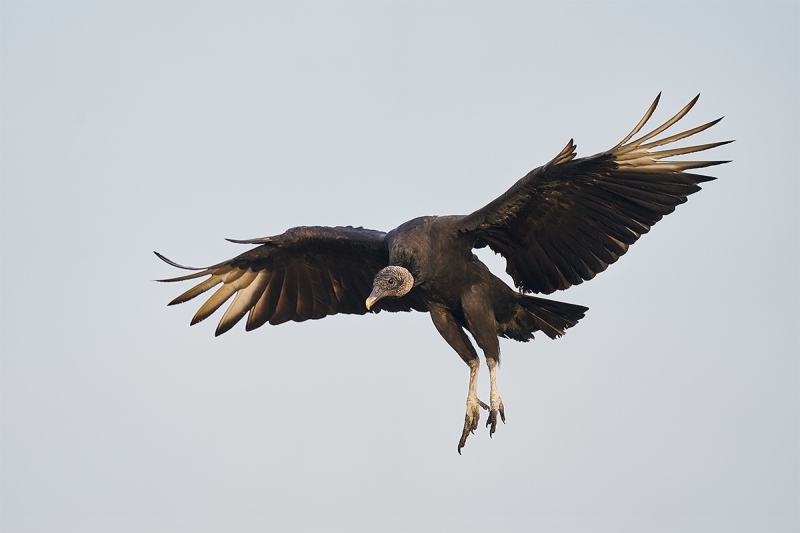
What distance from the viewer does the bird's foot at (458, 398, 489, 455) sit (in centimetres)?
974

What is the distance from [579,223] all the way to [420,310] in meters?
1.85

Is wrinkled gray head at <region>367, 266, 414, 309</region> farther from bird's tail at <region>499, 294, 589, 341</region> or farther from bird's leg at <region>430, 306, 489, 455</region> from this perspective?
bird's tail at <region>499, 294, 589, 341</region>

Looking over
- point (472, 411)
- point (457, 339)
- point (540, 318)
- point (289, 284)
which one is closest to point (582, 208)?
point (540, 318)

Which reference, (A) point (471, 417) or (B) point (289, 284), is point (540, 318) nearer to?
(A) point (471, 417)

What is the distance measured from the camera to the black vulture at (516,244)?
9.23 meters

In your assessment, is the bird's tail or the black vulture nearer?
the black vulture

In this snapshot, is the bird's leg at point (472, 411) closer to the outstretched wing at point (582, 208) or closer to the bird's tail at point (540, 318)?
the bird's tail at point (540, 318)

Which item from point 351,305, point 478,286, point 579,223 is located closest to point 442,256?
point 478,286

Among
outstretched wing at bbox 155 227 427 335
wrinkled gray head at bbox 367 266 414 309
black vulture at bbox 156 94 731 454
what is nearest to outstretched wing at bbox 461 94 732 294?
black vulture at bbox 156 94 731 454

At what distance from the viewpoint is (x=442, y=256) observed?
31.8ft

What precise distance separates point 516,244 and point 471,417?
51.4 inches

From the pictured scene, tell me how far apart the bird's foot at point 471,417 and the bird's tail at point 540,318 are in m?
0.78

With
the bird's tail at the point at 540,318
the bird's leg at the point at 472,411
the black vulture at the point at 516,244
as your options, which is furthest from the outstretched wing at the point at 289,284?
the bird's leg at the point at 472,411

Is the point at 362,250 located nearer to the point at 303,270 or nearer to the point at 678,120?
the point at 303,270
